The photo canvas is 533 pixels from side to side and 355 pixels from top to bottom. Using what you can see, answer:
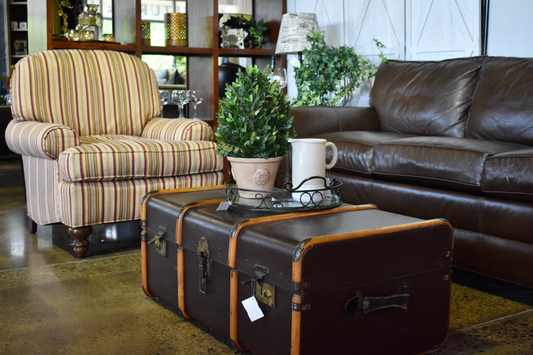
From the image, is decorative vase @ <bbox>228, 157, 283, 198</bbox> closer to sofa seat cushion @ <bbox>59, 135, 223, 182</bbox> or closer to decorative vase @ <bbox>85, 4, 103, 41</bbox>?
Answer: sofa seat cushion @ <bbox>59, 135, 223, 182</bbox>

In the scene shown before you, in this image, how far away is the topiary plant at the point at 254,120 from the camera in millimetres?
1609

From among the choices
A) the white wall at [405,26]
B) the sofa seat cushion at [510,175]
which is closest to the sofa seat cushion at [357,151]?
the sofa seat cushion at [510,175]

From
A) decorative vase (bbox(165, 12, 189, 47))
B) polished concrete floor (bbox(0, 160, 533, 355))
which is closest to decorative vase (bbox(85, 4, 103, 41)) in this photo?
decorative vase (bbox(165, 12, 189, 47))

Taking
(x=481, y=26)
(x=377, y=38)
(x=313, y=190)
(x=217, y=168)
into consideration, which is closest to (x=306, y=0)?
(x=377, y=38)

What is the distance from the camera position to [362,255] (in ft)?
4.19

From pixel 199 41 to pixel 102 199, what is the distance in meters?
2.33

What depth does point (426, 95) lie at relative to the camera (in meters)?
2.88

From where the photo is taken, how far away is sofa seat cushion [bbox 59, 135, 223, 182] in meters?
2.37

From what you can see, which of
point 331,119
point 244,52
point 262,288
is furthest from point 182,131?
point 244,52

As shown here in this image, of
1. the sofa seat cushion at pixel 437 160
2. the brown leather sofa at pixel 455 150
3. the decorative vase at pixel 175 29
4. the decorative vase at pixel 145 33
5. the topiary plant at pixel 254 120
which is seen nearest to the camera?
the topiary plant at pixel 254 120

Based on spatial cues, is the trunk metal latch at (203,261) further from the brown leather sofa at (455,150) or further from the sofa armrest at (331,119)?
the sofa armrest at (331,119)

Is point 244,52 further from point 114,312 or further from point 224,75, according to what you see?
point 114,312

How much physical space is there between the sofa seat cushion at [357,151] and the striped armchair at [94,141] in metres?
0.60

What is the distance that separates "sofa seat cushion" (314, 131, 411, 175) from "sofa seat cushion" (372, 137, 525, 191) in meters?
0.05
